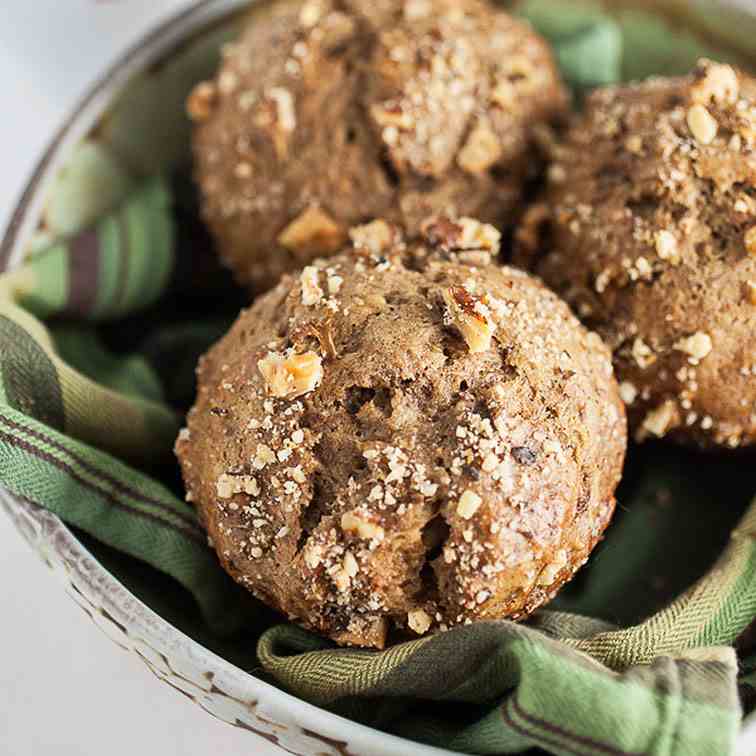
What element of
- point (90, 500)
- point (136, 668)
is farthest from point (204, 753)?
point (90, 500)

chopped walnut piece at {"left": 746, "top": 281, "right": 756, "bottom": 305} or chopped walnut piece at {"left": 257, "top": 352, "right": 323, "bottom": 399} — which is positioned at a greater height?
chopped walnut piece at {"left": 746, "top": 281, "right": 756, "bottom": 305}

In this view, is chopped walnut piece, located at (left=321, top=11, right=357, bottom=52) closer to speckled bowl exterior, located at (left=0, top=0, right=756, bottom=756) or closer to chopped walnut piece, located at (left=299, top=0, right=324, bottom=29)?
chopped walnut piece, located at (left=299, top=0, right=324, bottom=29)

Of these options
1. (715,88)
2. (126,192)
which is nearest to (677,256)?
(715,88)

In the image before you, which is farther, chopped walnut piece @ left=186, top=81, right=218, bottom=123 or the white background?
chopped walnut piece @ left=186, top=81, right=218, bottom=123

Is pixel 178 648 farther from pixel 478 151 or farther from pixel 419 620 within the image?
pixel 478 151

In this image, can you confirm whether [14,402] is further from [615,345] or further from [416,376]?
[615,345]

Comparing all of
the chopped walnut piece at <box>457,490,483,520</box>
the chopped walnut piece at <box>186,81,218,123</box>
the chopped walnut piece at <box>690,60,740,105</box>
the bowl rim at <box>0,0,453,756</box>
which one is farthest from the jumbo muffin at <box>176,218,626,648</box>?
the chopped walnut piece at <box>186,81,218,123</box>

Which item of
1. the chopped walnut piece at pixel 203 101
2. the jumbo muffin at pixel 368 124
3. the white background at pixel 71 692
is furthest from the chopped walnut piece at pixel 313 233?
the white background at pixel 71 692
